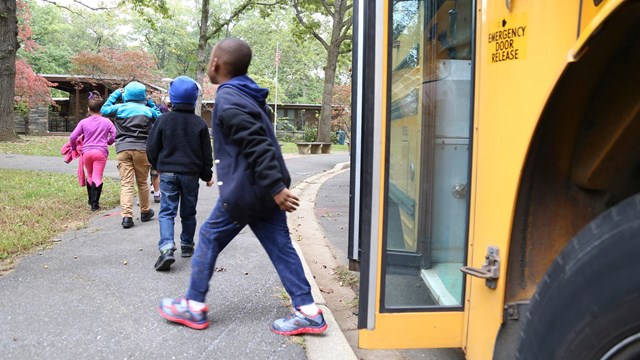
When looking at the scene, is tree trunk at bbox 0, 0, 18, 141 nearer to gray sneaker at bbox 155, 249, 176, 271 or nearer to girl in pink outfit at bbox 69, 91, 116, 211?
girl in pink outfit at bbox 69, 91, 116, 211

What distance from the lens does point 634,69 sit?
1563 millimetres

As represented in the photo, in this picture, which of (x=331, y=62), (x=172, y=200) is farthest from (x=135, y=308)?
(x=331, y=62)

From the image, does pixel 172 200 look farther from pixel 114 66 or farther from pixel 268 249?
pixel 114 66

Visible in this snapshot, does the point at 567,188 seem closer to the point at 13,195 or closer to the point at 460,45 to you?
the point at 460,45

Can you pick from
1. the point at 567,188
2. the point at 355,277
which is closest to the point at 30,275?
the point at 355,277

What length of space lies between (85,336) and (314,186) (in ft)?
24.8

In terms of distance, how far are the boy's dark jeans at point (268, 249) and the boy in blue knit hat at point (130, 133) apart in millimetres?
3107

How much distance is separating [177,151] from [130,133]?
1776 millimetres

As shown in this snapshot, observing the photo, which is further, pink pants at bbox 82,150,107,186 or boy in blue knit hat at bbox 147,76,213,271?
pink pants at bbox 82,150,107,186

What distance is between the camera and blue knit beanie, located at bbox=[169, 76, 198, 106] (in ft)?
14.7

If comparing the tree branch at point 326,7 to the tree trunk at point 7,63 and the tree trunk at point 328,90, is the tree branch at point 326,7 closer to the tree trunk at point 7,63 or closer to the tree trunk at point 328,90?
the tree trunk at point 328,90

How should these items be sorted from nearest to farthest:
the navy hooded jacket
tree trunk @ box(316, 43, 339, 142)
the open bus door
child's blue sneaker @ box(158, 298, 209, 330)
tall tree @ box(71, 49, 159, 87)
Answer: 1. the open bus door
2. the navy hooded jacket
3. child's blue sneaker @ box(158, 298, 209, 330)
4. tree trunk @ box(316, 43, 339, 142)
5. tall tree @ box(71, 49, 159, 87)

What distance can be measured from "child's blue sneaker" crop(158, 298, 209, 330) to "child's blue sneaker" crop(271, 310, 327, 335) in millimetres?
464

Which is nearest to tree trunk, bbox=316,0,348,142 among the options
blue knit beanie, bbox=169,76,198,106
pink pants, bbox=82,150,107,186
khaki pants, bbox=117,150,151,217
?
pink pants, bbox=82,150,107,186
